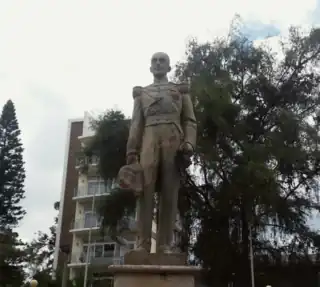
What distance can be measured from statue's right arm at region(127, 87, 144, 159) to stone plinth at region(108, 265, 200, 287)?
5.34 feet

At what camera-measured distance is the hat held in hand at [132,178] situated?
19.7 feet

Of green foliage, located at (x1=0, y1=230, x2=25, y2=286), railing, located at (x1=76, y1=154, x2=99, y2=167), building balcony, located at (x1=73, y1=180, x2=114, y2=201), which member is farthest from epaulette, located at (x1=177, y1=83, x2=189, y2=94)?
building balcony, located at (x1=73, y1=180, x2=114, y2=201)

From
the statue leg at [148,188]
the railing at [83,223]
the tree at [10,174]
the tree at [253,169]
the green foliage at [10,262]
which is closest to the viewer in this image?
the statue leg at [148,188]

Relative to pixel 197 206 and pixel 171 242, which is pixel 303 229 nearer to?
pixel 197 206

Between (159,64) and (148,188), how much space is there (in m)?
1.80

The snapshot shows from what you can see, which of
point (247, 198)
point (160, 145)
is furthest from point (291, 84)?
point (160, 145)

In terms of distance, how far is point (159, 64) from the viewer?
661 cm

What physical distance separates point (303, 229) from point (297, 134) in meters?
3.68

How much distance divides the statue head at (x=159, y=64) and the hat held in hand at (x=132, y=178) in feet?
4.77

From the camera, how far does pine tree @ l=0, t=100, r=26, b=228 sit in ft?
109

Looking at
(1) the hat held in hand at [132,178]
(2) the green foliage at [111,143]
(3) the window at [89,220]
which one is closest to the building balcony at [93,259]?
(3) the window at [89,220]

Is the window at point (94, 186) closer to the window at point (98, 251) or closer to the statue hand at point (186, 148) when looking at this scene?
the window at point (98, 251)

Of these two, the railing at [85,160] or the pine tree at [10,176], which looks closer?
the railing at [85,160]

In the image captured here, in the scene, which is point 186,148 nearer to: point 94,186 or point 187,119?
point 187,119
